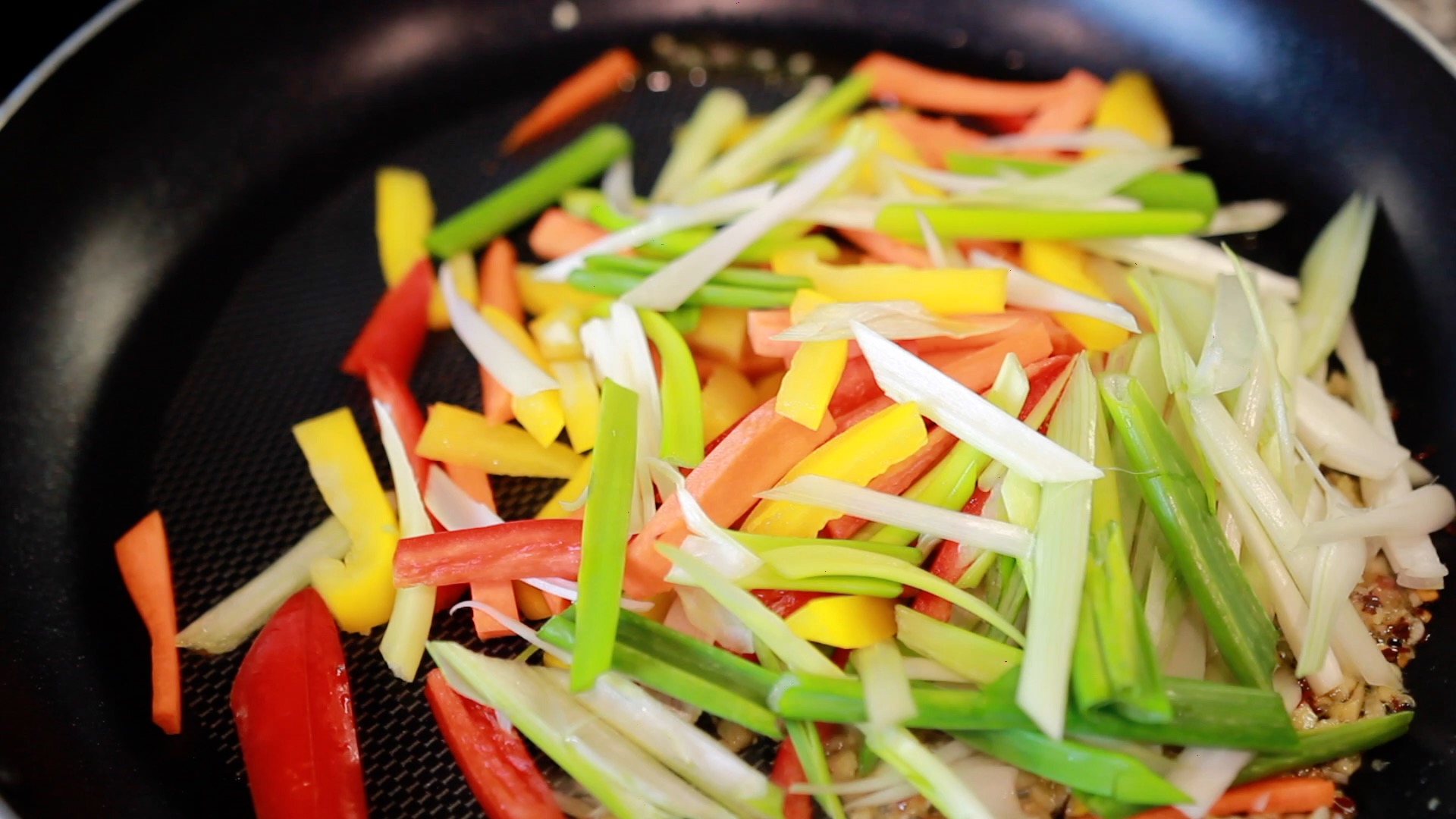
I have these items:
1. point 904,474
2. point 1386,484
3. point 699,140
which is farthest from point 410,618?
point 1386,484

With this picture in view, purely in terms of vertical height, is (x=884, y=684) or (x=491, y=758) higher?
(x=884, y=684)

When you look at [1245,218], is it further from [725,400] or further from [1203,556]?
[725,400]

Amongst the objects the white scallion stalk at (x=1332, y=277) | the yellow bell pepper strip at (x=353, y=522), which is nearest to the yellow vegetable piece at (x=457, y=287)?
the yellow bell pepper strip at (x=353, y=522)

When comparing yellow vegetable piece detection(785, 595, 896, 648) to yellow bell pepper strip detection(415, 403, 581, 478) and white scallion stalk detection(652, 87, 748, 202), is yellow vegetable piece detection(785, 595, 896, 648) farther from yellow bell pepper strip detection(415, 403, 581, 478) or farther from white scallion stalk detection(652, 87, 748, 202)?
white scallion stalk detection(652, 87, 748, 202)

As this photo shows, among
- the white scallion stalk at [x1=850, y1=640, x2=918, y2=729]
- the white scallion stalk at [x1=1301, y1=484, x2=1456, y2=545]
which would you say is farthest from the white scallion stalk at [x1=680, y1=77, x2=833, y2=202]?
the white scallion stalk at [x1=1301, y1=484, x2=1456, y2=545]

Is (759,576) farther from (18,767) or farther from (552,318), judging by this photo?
(18,767)
